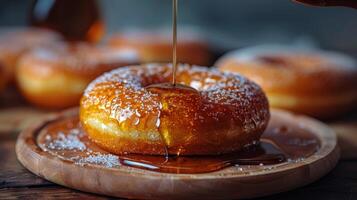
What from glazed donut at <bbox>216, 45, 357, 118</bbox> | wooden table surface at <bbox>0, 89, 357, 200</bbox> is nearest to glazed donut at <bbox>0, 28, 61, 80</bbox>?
wooden table surface at <bbox>0, 89, 357, 200</bbox>

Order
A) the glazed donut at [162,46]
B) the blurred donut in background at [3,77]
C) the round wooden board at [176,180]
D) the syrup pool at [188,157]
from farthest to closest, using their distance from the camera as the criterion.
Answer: the glazed donut at [162,46] < the blurred donut in background at [3,77] < the syrup pool at [188,157] < the round wooden board at [176,180]

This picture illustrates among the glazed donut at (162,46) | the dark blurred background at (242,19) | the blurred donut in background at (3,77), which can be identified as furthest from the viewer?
the dark blurred background at (242,19)

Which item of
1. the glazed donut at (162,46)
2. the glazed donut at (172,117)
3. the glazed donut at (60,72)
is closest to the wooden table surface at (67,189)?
the glazed donut at (172,117)

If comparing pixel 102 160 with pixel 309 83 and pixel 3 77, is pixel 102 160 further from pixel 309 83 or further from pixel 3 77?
pixel 3 77

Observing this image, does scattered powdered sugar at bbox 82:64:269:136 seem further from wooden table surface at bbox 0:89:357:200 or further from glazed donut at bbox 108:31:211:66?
glazed donut at bbox 108:31:211:66

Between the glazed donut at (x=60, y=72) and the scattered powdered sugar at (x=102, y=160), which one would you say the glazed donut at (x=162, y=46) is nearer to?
the glazed donut at (x=60, y=72)

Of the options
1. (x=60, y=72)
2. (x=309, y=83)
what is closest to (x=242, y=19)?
(x=309, y=83)

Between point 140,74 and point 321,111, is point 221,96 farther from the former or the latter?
point 321,111

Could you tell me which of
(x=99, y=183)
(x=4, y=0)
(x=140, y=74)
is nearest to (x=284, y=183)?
(x=99, y=183)
